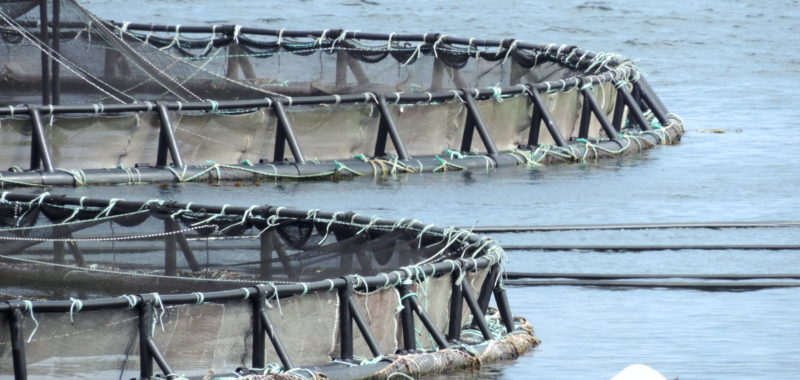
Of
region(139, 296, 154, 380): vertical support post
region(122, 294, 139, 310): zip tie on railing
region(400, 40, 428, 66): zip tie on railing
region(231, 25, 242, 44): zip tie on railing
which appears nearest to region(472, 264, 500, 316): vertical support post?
region(139, 296, 154, 380): vertical support post

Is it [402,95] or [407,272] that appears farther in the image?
[402,95]

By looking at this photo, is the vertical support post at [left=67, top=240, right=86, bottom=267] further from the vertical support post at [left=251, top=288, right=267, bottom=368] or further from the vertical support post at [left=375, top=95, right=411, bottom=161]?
the vertical support post at [left=375, top=95, right=411, bottom=161]

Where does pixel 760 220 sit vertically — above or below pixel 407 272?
below

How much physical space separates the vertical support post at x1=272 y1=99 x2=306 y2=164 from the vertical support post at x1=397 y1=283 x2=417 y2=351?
10.9 metres

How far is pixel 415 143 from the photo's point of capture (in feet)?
→ 82.4

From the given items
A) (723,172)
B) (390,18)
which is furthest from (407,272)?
(390,18)

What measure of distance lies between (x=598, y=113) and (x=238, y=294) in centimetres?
1533

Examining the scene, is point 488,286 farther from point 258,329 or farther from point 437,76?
point 437,76

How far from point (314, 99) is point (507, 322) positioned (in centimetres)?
1010

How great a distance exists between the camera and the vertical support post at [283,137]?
78.1ft

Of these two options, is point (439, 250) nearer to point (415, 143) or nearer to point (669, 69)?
point (415, 143)

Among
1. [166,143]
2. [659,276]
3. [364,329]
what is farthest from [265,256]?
[166,143]

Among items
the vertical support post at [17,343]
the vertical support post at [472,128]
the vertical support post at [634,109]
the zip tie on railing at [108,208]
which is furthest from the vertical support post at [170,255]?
the vertical support post at [634,109]

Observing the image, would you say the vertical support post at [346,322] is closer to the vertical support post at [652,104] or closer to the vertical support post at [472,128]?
the vertical support post at [472,128]
